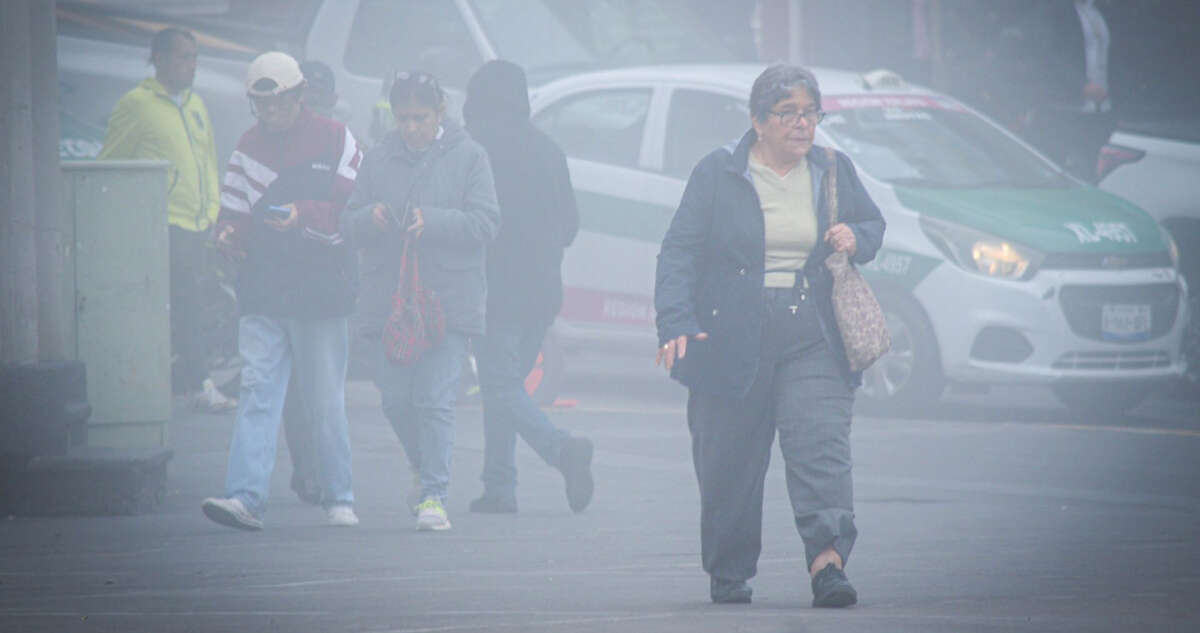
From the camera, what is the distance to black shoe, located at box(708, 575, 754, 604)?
6805 millimetres

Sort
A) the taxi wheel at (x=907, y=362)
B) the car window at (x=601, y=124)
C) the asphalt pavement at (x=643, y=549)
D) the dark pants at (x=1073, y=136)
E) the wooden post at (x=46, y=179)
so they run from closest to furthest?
the asphalt pavement at (x=643, y=549) < the wooden post at (x=46, y=179) < the taxi wheel at (x=907, y=362) < the car window at (x=601, y=124) < the dark pants at (x=1073, y=136)

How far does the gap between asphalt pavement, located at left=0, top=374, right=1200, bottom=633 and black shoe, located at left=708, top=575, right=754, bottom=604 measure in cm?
8

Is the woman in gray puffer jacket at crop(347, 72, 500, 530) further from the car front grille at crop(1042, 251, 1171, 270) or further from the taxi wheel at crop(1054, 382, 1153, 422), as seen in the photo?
the taxi wheel at crop(1054, 382, 1153, 422)

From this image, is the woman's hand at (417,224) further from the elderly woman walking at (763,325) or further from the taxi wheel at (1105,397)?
the taxi wheel at (1105,397)

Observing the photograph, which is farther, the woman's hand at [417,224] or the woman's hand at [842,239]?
the woman's hand at [417,224]

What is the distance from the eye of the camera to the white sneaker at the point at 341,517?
888 centimetres

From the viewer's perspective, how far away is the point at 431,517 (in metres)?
8.71

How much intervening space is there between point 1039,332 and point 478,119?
398 centimetres

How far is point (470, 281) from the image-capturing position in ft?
29.2

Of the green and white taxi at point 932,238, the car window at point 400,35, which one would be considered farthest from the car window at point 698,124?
the car window at point 400,35

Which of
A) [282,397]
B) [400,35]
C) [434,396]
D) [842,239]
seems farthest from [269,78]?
[400,35]

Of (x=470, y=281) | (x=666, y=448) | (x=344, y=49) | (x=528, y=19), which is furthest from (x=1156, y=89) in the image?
(x=470, y=281)

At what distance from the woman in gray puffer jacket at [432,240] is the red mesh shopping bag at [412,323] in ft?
0.19

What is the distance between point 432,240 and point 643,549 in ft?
4.80
